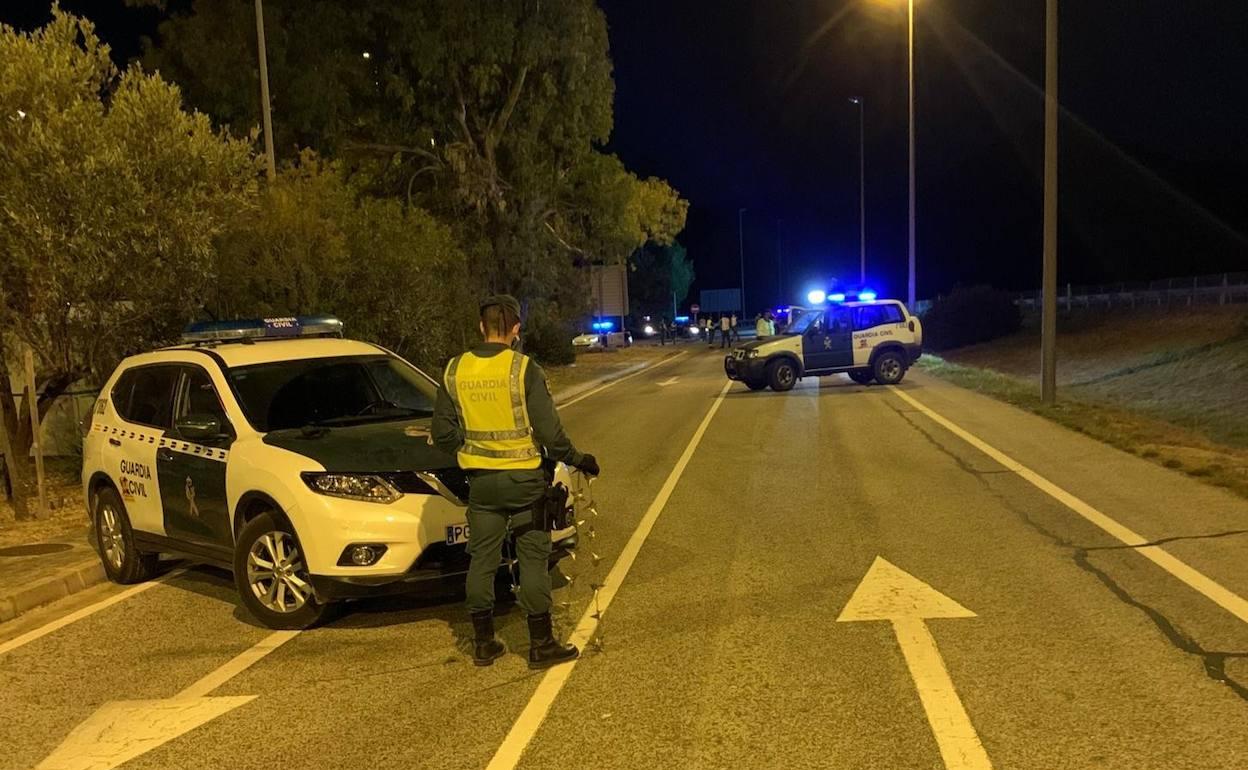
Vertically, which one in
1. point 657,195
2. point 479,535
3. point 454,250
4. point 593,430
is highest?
point 657,195

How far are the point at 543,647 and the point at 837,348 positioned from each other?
56.1 ft

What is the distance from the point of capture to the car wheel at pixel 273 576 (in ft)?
19.0

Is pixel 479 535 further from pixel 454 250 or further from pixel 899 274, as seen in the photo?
pixel 899 274

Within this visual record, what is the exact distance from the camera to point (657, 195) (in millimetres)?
34031

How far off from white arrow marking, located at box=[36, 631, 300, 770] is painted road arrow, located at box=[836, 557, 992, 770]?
10.8ft

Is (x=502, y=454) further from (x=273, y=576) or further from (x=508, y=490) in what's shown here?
(x=273, y=576)

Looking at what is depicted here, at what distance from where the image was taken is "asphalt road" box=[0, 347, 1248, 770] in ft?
13.4

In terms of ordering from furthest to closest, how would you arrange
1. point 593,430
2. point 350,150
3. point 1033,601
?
1. point 350,150
2. point 593,430
3. point 1033,601

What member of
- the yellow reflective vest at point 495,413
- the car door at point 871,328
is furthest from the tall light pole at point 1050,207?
the yellow reflective vest at point 495,413

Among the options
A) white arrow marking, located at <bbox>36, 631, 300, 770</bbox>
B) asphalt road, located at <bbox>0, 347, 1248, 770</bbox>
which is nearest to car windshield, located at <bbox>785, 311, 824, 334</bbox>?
asphalt road, located at <bbox>0, 347, 1248, 770</bbox>

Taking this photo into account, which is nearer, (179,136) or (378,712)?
(378,712)

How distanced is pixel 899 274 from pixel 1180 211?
3324 cm

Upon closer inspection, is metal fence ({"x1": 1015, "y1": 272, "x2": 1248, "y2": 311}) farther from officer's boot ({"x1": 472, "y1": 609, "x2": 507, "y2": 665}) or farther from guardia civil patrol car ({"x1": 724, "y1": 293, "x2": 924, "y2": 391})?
officer's boot ({"x1": 472, "y1": 609, "x2": 507, "y2": 665})

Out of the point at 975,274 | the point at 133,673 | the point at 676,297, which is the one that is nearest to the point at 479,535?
the point at 133,673
